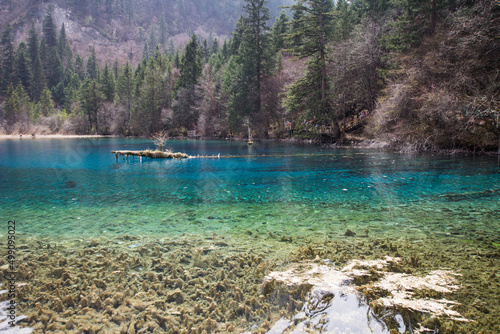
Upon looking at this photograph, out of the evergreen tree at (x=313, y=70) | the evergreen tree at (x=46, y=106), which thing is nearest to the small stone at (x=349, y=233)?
the evergreen tree at (x=313, y=70)

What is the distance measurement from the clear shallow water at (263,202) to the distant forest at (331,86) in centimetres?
704

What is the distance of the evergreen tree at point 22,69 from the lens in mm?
95562

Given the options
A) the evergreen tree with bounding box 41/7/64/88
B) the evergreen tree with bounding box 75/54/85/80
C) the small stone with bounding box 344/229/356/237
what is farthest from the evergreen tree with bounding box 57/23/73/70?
the small stone with bounding box 344/229/356/237

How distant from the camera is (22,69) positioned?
317 ft

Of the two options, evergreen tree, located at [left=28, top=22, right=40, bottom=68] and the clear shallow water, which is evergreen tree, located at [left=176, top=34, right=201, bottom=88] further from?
evergreen tree, located at [left=28, top=22, right=40, bottom=68]

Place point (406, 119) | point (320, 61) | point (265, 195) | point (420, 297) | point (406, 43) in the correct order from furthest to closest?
1. point (320, 61)
2. point (406, 43)
3. point (406, 119)
4. point (265, 195)
5. point (420, 297)

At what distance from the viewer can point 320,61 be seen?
31.6 meters

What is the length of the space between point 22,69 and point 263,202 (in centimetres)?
12039

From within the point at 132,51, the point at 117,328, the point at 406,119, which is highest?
the point at 132,51

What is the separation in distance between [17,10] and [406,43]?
22037cm

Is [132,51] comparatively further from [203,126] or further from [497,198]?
[497,198]

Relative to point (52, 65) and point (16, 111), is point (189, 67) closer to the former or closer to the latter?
point (16, 111)

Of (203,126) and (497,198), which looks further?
(203,126)

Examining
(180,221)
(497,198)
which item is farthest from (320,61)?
(180,221)
